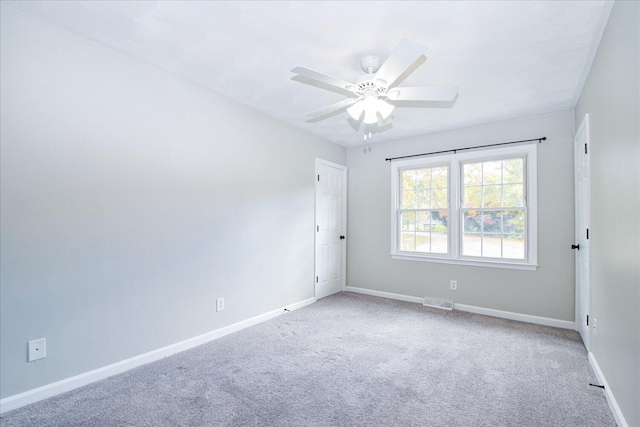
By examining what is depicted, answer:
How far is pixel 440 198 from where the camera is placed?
14.6ft

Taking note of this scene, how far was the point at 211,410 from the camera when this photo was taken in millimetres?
1979

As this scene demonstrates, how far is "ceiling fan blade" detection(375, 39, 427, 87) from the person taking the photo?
1675 millimetres

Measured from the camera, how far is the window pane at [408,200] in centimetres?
472

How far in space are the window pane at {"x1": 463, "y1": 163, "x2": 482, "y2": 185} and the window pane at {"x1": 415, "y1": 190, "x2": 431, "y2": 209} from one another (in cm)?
54

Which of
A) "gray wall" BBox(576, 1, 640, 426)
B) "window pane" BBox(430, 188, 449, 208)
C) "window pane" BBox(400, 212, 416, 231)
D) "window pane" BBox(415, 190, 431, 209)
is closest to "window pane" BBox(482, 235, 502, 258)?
"window pane" BBox(430, 188, 449, 208)

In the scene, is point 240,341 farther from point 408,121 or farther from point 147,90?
point 408,121

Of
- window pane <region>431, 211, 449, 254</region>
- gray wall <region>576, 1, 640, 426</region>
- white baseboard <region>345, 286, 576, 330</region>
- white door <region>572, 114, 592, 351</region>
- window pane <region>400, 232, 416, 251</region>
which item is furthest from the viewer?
window pane <region>400, 232, 416, 251</region>

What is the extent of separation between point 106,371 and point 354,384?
6.13 ft

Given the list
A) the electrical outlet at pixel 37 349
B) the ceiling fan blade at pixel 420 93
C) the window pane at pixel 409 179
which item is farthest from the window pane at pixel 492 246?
the electrical outlet at pixel 37 349

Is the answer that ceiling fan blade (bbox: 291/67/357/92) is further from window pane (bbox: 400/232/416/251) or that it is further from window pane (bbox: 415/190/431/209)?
window pane (bbox: 400/232/416/251)

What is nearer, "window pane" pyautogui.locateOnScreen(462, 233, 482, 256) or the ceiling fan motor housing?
the ceiling fan motor housing

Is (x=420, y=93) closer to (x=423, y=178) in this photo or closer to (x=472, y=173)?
(x=472, y=173)

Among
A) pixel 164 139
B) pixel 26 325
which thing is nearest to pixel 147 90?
pixel 164 139

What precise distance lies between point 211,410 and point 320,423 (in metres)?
0.70
